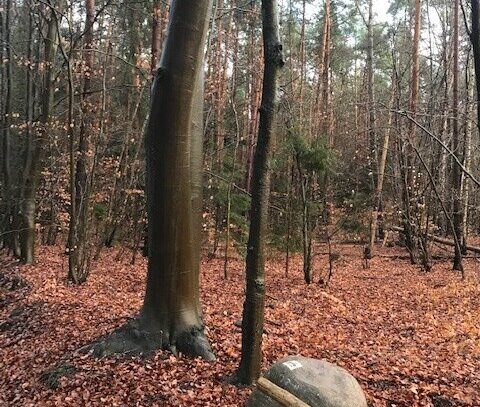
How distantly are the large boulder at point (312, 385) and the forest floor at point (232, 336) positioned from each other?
20.8 inches

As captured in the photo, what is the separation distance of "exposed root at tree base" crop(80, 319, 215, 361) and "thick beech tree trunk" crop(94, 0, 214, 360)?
0.04ft

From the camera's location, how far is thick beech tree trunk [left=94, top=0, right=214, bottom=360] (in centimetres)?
577

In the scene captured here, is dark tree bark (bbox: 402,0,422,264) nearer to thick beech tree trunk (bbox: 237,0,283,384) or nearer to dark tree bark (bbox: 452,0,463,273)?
dark tree bark (bbox: 452,0,463,273)

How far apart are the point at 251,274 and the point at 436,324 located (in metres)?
4.81

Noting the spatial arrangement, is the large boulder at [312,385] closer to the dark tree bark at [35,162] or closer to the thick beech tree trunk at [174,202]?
the thick beech tree trunk at [174,202]

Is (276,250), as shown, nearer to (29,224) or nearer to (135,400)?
(29,224)

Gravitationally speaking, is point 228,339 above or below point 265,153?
below

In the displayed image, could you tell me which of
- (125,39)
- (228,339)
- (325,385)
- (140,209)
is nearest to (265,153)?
(325,385)

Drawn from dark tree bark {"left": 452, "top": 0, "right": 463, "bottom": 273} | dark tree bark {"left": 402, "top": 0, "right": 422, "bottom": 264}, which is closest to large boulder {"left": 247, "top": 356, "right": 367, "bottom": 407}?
dark tree bark {"left": 452, "top": 0, "right": 463, "bottom": 273}

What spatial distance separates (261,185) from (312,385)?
1854 mm

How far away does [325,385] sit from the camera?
4164 mm

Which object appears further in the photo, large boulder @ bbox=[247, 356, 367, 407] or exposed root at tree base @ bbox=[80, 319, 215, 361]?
exposed root at tree base @ bbox=[80, 319, 215, 361]

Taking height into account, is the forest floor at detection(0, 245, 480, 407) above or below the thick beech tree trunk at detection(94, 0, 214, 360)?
below

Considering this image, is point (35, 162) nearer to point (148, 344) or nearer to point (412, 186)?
point (148, 344)
